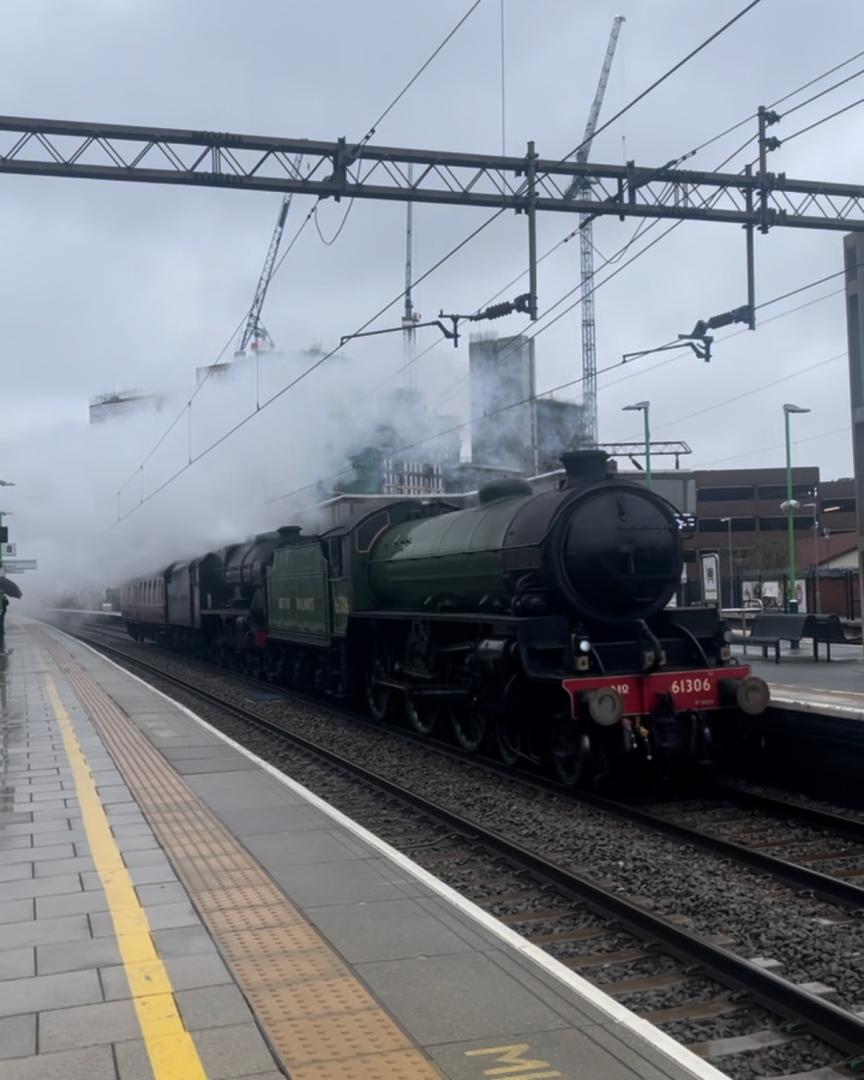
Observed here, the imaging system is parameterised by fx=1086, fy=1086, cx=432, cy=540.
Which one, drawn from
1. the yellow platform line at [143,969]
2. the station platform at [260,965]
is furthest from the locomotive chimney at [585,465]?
the yellow platform line at [143,969]

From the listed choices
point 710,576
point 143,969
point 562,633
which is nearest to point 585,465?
point 562,633

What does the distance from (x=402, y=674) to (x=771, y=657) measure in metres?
10.4

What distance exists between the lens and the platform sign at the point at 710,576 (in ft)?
69.8

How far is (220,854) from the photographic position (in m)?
6.87

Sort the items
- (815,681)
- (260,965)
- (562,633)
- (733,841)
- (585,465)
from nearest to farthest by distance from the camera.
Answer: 1. (260,965)
2. (733,841)
3. (562,633)
4. (585,465)
5. (815,681)

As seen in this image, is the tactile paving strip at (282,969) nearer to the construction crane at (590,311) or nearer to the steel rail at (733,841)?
the steel rail at (733,841)

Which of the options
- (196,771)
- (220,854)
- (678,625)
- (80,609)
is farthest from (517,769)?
(80,609)

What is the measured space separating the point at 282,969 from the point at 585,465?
724cm

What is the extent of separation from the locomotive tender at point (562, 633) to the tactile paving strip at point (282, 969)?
3.58 m

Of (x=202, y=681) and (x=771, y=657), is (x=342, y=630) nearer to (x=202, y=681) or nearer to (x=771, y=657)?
(x=202, y=681)

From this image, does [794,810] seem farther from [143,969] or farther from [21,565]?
[21,565]

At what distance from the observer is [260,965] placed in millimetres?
4730

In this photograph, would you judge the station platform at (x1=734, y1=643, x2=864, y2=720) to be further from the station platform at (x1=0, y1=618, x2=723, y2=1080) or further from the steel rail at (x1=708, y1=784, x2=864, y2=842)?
the station platform at (x1=0, y1=618, x2=723, y2=1080)

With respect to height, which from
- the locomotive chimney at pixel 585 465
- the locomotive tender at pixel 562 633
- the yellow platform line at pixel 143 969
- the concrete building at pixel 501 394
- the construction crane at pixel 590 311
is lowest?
the yellow platform line at pixel 143 969
